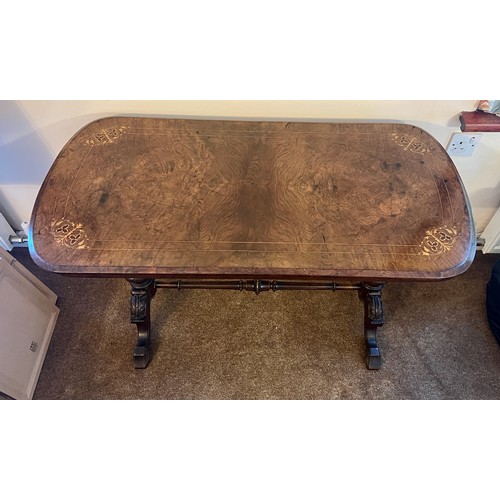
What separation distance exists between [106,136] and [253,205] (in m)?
0.49

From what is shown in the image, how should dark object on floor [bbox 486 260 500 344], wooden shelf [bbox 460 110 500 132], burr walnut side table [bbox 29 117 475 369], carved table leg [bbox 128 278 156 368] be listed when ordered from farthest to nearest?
dark object on floor [bbox 486 260 500 344], carved table leg [bbox 128 278 156 368], wooden shelf [bbox 460 110 500 132], burr walnut side table [bbox 29 117 475 369]

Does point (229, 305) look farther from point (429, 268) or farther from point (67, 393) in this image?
point (429, 268)

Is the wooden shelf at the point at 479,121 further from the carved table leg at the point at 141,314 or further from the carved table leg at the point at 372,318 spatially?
the carved table leg at the point at 141,314

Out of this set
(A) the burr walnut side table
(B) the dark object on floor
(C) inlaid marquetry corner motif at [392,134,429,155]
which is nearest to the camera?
(A) the burr walnut side table

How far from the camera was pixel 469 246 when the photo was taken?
3.34 ft

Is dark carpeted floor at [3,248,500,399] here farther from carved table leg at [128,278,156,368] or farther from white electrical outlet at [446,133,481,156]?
white electrical outlet at [446,133,481,156]

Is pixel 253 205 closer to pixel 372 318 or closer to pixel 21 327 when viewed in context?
pixel 372 318

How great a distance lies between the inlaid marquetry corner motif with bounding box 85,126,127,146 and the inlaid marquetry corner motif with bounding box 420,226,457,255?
0.87 metres

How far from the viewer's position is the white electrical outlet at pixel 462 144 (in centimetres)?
143

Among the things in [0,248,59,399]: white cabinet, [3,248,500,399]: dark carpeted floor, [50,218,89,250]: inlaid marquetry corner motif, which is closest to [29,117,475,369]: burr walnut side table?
[50,218,89,250]: inlaid marquetry corner motif

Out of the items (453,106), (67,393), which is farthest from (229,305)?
(453,106)

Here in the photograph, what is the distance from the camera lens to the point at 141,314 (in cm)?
147

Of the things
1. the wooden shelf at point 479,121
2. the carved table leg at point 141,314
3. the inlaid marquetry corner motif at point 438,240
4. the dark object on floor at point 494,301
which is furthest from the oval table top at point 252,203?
the dark object on floor at point 494,301

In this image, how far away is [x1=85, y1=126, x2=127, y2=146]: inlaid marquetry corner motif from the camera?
4.04 ft
